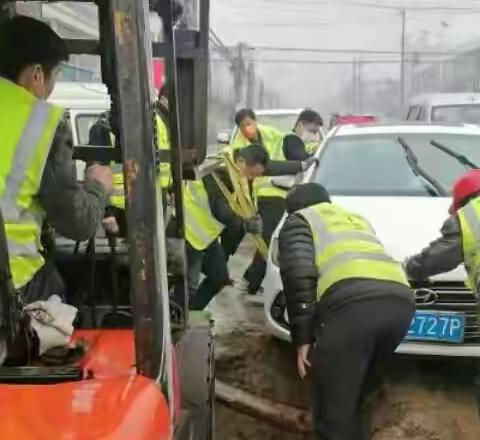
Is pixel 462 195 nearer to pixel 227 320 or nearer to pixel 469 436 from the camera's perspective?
pixel 469 436

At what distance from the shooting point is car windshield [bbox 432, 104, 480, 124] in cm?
1392

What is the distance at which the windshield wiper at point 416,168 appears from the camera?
6130mm

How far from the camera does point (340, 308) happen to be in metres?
3.69

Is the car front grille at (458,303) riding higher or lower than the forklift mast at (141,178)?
lower

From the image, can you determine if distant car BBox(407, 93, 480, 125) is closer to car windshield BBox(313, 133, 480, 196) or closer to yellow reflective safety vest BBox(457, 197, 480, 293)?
car windshield BBox(313, 133, 480, 196)

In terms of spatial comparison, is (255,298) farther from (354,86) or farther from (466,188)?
(354,86)

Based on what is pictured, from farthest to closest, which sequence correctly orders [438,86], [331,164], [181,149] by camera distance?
[438,86] < [331,164] < [181,149]

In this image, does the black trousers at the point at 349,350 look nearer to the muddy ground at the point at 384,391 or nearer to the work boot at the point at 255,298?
the muddy ground at the point at 384,391

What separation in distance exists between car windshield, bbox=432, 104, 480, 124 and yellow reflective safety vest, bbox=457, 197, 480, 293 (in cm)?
1047

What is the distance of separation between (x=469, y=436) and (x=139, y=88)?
3.25 m

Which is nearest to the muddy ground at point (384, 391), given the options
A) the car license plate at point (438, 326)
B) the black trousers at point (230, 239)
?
the car license plate at point (438, 326)

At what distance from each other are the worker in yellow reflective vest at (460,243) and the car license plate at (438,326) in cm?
56

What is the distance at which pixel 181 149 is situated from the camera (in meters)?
2.89

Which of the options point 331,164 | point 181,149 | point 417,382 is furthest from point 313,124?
point 181,149
